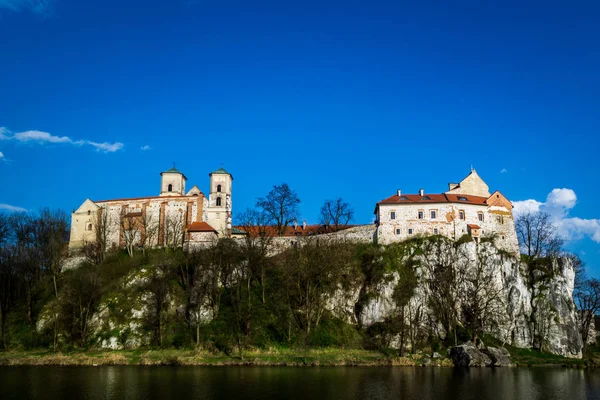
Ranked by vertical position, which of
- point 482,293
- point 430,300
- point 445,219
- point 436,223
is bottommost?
point 430,300

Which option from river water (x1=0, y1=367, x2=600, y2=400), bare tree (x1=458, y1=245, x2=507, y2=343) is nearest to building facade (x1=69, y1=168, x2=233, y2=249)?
river water (x1=0, y1=367, x2=600, y2=400)

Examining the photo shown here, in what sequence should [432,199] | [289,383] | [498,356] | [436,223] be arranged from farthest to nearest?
1. [432,199]
2. [436,223]
3. [498,356]
4. [289,383]

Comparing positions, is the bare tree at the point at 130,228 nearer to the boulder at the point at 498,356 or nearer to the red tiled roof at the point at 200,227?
the red tiled roof at the point at 200,227

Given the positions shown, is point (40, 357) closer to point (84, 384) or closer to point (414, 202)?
point (84, 384)

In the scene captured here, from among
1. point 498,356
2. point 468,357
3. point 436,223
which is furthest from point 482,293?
point 468,357

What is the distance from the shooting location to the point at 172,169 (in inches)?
3000

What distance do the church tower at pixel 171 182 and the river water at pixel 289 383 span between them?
35.1 meters

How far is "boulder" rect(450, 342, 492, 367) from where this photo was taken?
158 ft

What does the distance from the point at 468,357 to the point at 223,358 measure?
22.2m

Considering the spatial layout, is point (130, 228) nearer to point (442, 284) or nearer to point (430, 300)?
point (430, 300)

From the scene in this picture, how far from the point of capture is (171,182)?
246ft

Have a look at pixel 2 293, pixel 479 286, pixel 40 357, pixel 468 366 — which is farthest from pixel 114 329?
pixel 479 286

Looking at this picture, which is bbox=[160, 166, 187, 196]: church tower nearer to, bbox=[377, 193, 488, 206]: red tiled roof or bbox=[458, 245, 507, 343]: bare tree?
bbox=[377, 193, 488, 206]: red tiled roof

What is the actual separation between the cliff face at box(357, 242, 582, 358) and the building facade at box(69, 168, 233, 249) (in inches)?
971
